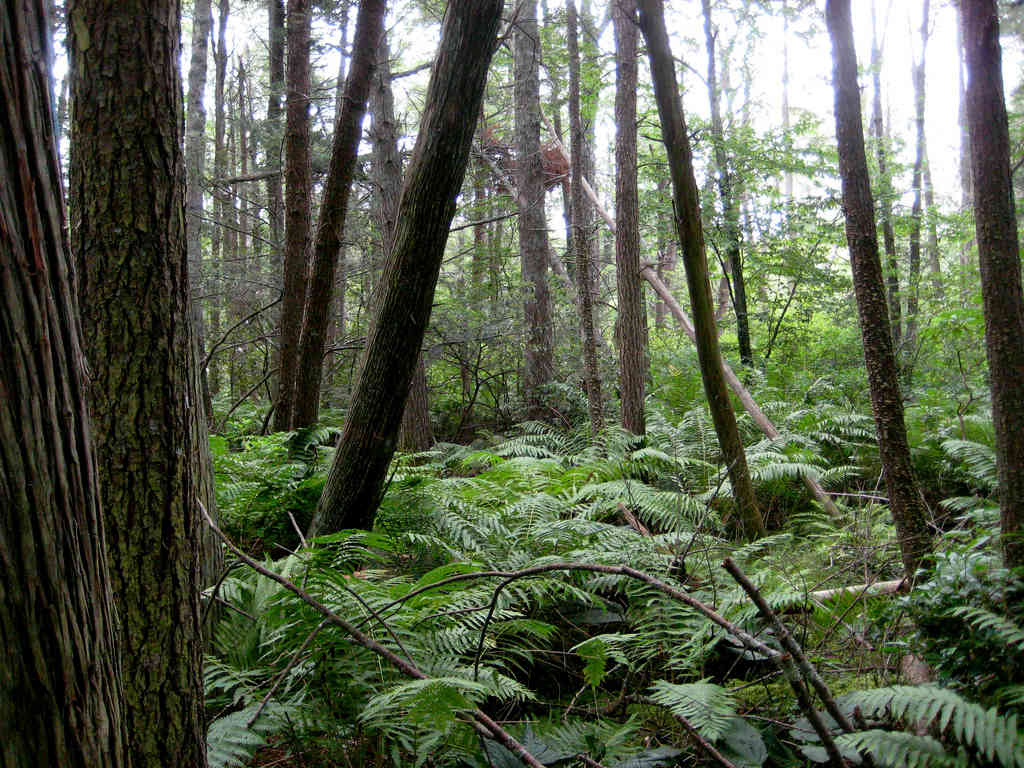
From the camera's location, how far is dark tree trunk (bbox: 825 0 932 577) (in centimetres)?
339

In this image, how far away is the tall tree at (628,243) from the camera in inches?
301

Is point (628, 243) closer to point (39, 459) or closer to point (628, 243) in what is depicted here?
point (628, 243)

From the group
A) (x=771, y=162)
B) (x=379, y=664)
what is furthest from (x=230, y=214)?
(x=379, y=664)

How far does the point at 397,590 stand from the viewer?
298 cm

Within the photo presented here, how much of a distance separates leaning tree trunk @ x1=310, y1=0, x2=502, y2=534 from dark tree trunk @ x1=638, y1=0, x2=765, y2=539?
1.45 meters

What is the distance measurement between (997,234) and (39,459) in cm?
384

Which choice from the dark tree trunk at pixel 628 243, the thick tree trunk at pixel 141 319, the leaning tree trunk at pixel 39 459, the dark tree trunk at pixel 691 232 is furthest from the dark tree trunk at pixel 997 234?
the dark tree trunk at pixel 628 243

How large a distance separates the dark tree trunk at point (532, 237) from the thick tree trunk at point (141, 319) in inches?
315

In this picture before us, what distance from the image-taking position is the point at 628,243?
7781mm

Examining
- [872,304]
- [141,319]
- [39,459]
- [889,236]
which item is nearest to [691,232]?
[872,304]

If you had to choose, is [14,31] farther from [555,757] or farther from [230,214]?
[230,214]

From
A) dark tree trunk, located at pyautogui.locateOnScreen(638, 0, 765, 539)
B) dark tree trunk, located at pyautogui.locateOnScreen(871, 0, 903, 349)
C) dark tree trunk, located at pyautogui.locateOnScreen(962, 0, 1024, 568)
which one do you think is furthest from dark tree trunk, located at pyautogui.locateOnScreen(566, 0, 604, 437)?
dark tree trunk, located at pyautogui.locateOnScreen(871, 0, 903, 349)

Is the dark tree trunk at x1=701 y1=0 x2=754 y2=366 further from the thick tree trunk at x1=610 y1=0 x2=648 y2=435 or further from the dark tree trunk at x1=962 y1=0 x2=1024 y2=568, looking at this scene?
the dark tree trunk at x1=962 y1=0 x2=1024 y2=568

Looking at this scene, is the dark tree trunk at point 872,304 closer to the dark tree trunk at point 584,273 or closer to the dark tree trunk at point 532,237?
Answer: the dark tree trunk at point 584,273
